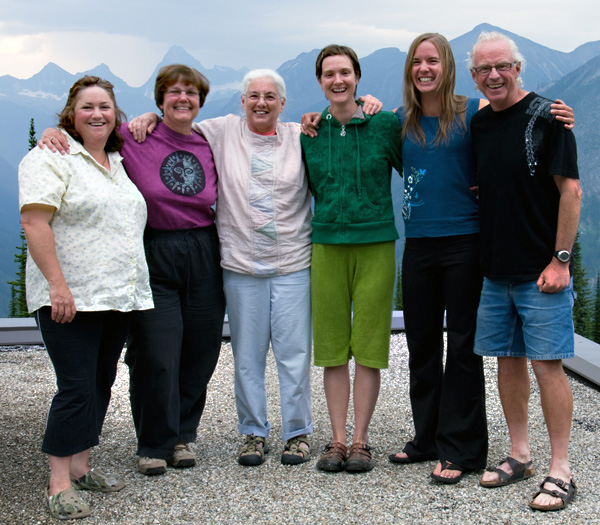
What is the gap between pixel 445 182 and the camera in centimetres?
327

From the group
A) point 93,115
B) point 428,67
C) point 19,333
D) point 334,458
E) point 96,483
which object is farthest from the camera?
point 19,333

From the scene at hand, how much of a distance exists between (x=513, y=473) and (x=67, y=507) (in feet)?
7.04

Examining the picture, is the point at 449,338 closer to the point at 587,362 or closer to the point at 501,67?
the point at 501,67

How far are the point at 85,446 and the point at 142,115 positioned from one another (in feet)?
5.52

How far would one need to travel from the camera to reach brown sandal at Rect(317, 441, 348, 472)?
11.7ft

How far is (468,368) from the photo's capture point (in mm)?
3400

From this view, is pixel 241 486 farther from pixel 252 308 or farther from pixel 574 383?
pixel 574 383

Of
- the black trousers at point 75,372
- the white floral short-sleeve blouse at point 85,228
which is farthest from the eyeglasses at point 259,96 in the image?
the black trousers at point 75,372

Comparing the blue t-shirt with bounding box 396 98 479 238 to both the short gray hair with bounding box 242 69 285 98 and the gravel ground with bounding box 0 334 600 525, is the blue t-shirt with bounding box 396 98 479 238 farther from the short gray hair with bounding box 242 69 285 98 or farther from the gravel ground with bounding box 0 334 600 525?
the gravel ground with bounding box 0 334 600 525

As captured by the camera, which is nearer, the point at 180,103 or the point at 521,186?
the point at 521,186

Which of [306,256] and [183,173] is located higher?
[183,173]

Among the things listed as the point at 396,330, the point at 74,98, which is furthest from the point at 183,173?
the point at 396,330

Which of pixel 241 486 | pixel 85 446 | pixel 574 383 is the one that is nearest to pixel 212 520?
pixel 241 486

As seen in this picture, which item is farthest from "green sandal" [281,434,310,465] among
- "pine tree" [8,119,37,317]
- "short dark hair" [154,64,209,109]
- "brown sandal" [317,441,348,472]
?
"pine tree" [8,119,37,317]
